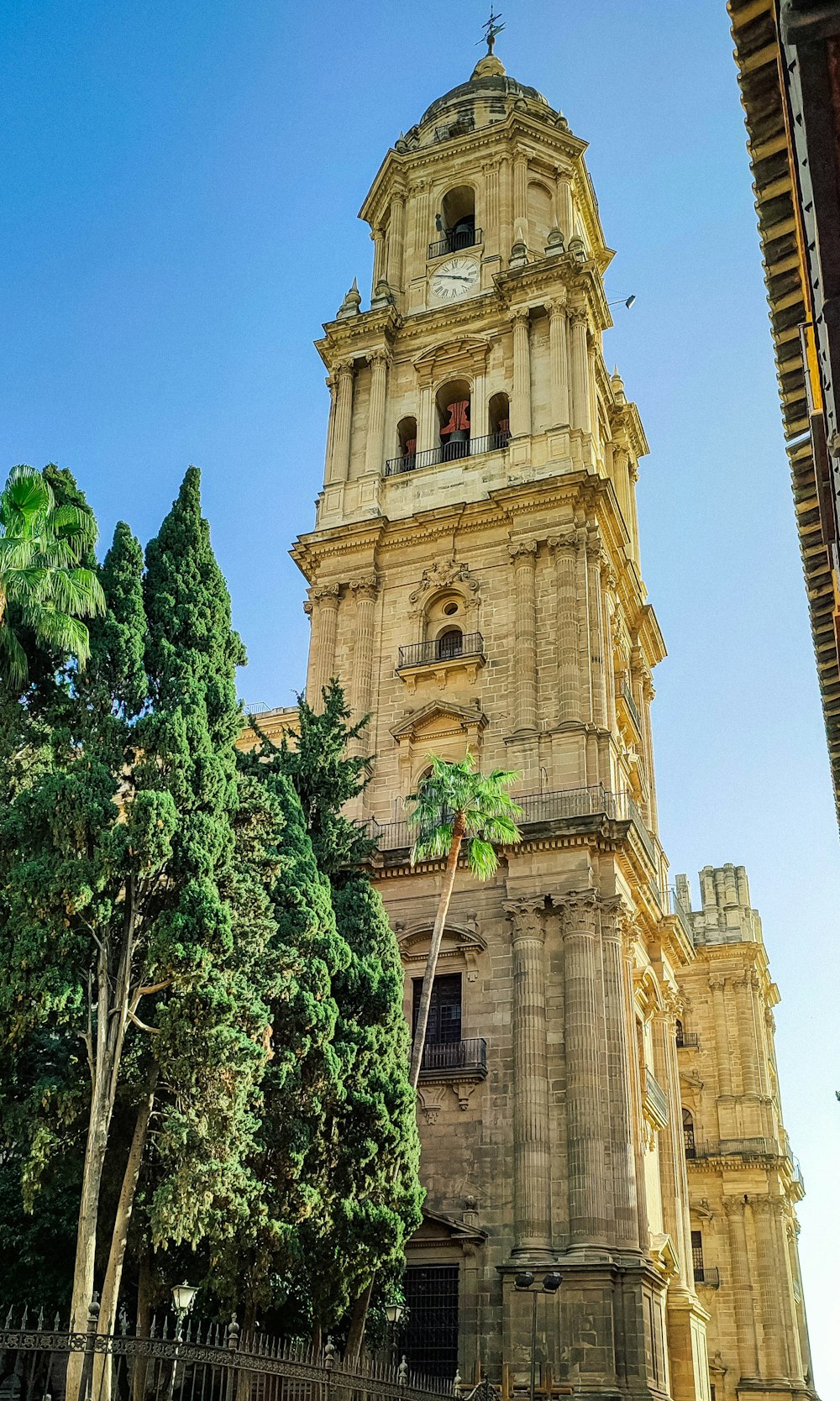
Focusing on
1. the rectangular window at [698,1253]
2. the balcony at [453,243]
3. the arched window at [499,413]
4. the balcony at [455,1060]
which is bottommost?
the rectangular window at [698,1253]

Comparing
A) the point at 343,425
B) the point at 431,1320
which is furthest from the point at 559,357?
the point at 431,1320

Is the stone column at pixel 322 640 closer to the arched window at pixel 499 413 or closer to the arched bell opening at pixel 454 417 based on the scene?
the arched bell opening at pixel 454 417

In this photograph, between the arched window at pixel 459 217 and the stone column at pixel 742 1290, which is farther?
the stone column at pixel 742 1290

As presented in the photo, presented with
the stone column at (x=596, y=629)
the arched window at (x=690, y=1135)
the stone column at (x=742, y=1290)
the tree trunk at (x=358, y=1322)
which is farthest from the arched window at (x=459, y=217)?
the stone column at (x=742, y=1290)

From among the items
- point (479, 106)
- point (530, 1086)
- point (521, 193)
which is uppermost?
point (479, 106)

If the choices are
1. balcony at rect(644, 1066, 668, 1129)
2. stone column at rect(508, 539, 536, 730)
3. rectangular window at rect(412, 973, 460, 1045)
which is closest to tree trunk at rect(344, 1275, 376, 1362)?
rectangular window at rect(412, 973, 460, 1045)

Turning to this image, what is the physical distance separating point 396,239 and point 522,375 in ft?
29.3

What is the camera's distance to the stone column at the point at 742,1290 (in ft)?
141

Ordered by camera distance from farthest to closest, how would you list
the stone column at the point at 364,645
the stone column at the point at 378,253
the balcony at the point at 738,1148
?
1. the balcony at the point at 738,1148
2. the stone column at the point at 378,253
3. the stone column at the point at 364,645

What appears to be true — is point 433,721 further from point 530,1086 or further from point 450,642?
point 530,1086

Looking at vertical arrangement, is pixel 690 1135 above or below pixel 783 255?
below

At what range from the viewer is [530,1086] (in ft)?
84.4

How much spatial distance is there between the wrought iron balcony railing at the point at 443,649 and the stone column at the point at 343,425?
6365mm

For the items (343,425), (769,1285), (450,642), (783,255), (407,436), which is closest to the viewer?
(783,255)
